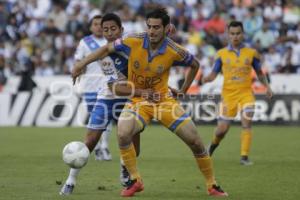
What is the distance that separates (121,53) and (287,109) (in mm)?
14756

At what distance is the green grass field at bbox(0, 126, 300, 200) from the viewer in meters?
10.8

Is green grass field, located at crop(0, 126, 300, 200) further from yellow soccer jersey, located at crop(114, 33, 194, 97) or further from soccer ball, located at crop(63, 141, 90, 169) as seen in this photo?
yellow soccer jersey, located at crop(114, 33, 194, 97)

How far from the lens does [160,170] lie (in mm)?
13680

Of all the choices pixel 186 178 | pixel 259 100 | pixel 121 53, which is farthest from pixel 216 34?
pixel 121 53

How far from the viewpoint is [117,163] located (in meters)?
14.9

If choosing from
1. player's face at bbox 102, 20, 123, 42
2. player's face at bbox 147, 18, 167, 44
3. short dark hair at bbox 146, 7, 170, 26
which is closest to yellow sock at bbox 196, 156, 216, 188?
player's face at bbox 147, 18, 167, 44

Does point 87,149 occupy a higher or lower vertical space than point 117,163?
higher

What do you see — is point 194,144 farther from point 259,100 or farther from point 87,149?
point 259,100

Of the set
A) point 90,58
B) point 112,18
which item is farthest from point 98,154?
point 90,58

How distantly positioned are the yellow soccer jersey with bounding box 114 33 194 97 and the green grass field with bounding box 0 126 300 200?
1.50m

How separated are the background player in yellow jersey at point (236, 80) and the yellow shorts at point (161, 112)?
4.75m

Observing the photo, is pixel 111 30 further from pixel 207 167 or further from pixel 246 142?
pixel 246 142

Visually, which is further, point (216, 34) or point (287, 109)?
point (216, 34)

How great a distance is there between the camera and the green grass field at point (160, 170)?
10.8 m
